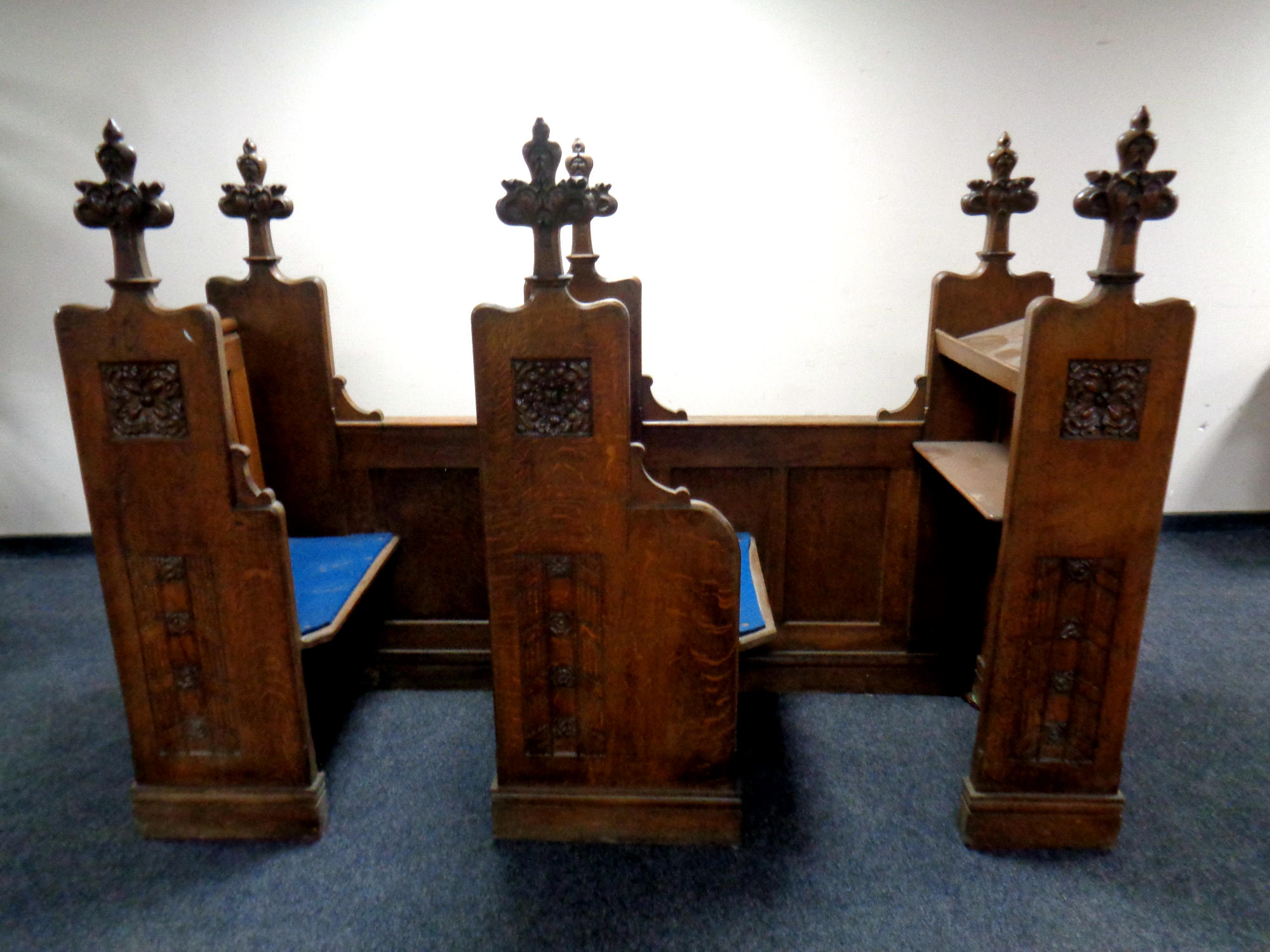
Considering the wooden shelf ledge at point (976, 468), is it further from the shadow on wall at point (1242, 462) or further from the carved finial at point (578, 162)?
the shadow on wall at point (1242, 462)

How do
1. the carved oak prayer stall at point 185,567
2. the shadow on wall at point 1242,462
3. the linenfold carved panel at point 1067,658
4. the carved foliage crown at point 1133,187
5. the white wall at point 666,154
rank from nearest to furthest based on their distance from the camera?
the carved foliage crown at point 1133,187 → the carved oak prayer stall at point 185,567 → the linenfold carved panel at point 1067,658 → the white wall at point 666,154 → the shadow on wall at point 1242,462

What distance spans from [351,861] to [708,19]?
9.40ft

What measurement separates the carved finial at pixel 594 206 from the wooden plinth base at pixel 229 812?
141 cm

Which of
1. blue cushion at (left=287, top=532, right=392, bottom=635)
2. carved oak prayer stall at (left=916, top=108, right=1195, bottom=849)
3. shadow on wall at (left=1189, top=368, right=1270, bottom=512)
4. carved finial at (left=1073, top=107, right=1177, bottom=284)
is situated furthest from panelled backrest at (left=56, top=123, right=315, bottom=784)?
shadow on wall at (left=1189, top=368, right=1270, bottom=512)

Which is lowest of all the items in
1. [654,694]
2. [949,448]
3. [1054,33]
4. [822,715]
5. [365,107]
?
[822,715]

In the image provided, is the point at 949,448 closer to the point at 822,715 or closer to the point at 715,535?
the point at 822,715

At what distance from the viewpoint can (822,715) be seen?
A: 244 centimetres

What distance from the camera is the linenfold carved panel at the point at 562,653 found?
1.77 metres

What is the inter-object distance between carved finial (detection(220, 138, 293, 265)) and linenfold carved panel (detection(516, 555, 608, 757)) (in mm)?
1144

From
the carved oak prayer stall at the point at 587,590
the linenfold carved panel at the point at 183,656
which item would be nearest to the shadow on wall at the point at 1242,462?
the carved oak prayer stall at the point at 587,590

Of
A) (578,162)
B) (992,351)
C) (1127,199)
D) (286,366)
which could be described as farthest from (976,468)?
(286,366)

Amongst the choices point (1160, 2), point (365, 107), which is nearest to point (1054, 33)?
point (1160, 2)

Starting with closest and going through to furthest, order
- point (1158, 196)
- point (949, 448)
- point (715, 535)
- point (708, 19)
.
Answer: point (1158, 196) → point (715, 535) → point (949, 448) → point (708, 19)

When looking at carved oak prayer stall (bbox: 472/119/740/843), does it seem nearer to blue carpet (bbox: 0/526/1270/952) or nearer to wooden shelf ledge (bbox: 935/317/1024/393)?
blue carpet (bbox: 0/526/1270/952)
